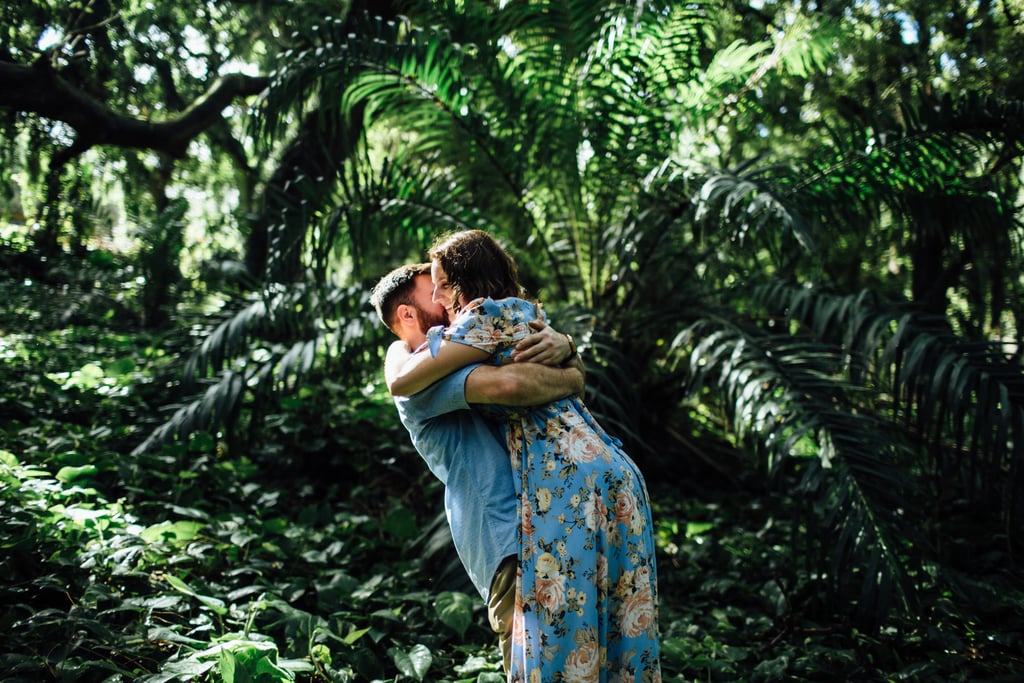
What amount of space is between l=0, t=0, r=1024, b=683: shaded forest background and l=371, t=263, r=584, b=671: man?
2.25 ft

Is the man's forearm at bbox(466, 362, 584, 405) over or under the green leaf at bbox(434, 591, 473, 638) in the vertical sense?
over

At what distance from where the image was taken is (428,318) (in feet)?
5.73

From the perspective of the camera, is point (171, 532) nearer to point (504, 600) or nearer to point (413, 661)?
point (413, 661)

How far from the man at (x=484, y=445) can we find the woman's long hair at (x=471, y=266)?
0.38 ft

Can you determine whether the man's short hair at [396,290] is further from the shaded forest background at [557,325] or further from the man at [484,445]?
the shaded forest background at [557,325]

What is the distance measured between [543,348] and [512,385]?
0.15 m

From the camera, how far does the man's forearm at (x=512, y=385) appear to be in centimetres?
149

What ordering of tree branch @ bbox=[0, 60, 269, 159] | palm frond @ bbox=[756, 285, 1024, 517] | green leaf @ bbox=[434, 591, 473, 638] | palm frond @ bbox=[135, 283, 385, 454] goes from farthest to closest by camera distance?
1. tree branch @ bbox=[0, 60, 269, 159]
2. palm frond @ bbox=[135, 283, 385, 454]
3. palm frond @ bbox=[756, 285, 1024, 517]
4. green leaf @ bbox=[434, 591, 473, 638]

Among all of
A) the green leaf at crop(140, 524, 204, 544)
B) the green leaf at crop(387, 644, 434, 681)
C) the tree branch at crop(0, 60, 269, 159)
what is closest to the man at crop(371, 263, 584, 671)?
the green leaf at crop(387, 644, 434, 681)

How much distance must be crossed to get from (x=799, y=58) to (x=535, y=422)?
11.3ft

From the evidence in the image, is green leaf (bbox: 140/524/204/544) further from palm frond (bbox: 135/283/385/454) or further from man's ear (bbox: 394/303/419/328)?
man's ear (bbox: 394/303/419/328)

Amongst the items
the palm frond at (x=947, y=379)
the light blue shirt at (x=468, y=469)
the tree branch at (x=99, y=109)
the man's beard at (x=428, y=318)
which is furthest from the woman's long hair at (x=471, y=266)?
the tree branch at (x=99, y=109)

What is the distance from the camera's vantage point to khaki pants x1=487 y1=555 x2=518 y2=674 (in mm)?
1496

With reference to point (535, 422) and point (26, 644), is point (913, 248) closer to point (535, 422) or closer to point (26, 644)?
point (535, 422)
